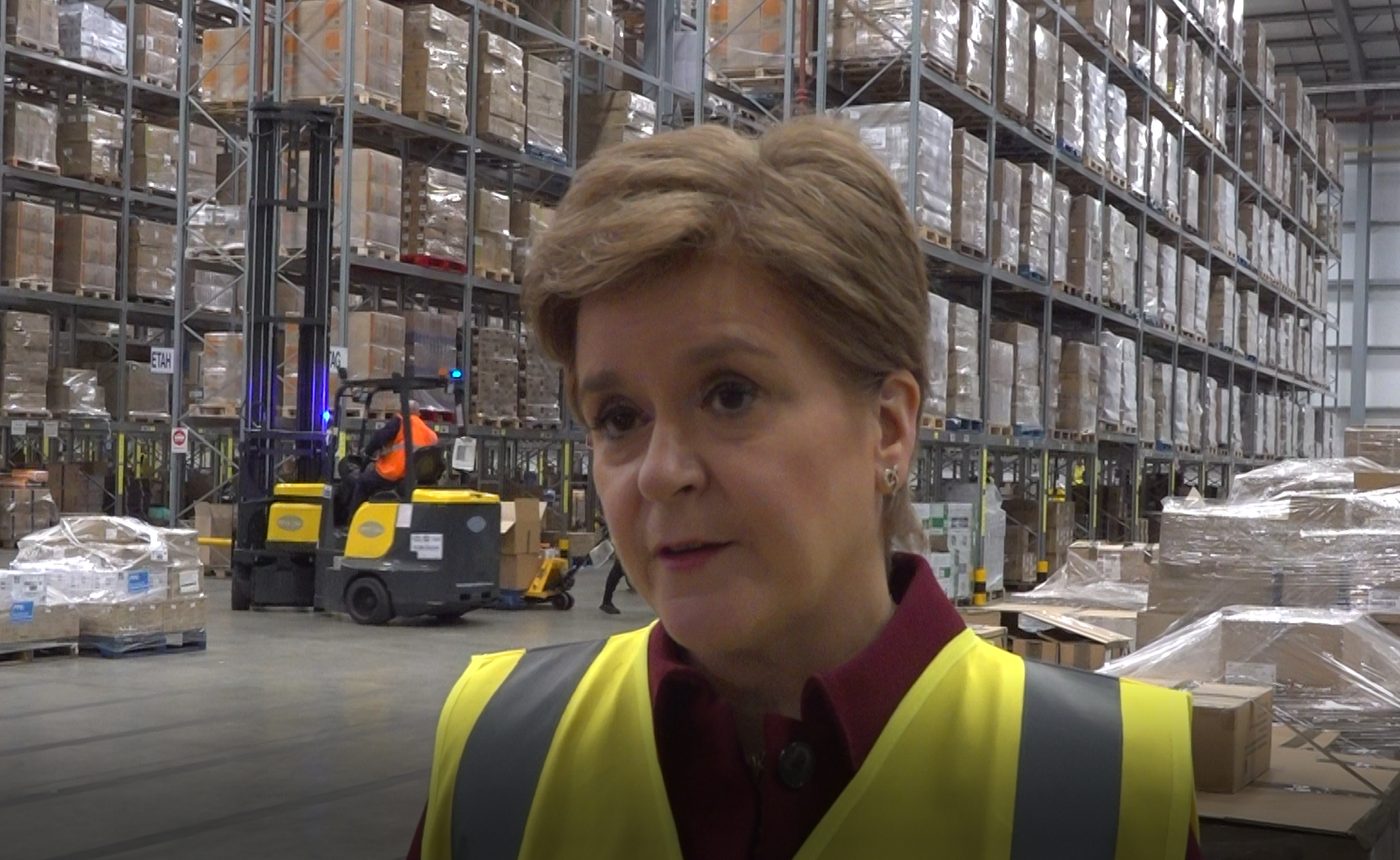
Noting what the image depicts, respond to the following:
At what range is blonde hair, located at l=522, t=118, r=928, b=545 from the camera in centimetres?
109

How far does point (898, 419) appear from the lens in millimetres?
1202

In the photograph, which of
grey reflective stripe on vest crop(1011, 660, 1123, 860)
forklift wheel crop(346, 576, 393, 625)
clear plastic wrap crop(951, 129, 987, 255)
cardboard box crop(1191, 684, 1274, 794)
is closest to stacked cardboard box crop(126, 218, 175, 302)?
forklift wheel crop(346, 576, 393, 625)

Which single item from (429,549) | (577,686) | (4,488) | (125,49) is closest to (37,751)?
(429,549)

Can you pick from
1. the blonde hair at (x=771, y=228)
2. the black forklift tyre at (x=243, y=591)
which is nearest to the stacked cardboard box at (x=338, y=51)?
the black forklift tyre at (x=243, y=591)

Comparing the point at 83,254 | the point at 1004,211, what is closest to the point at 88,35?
the point at 83,254

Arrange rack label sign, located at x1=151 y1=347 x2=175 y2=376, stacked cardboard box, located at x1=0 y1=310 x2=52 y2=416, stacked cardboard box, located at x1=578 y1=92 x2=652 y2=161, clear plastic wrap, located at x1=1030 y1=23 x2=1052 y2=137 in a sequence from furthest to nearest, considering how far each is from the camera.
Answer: stacked cardboard box, located at x1=578 y1=92 x2=652 y2=161, stacked cardboard box, located at x1=0 y1=310 x2=52 y2=416, rack label sign, located at x1=151 y1=347 x2=175 y2=376, clear plastic wrap, located at x1=1030 y1=23 x2=1052 y2=137

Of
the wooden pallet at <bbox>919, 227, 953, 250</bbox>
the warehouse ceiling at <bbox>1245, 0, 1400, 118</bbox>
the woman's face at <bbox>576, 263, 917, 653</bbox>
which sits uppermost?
the warehouse ceiling at <bbox>1245, 0, 1400, 118</bbox>

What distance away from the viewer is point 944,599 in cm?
123

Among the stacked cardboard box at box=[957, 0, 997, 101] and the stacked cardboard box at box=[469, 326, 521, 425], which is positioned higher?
the stacked cardboard box at box=[957, 0, 997, 101]

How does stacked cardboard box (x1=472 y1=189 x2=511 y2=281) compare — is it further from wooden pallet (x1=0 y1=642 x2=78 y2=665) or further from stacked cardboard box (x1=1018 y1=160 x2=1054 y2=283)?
wooden pallet (x1=0 y1=642 x2=78 y2=665)

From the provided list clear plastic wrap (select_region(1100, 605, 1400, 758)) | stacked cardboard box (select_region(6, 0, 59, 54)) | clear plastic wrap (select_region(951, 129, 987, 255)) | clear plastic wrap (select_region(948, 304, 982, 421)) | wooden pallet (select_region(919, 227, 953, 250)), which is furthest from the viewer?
stacked cardboard box (select_region(6, 0, 59, 54))

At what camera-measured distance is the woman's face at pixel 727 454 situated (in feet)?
3.53

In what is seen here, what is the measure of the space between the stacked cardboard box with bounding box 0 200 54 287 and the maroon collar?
15.8 metres

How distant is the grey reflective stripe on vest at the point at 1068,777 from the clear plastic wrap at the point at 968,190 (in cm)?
1113
